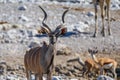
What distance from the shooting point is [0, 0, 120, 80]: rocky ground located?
19578 millimetres

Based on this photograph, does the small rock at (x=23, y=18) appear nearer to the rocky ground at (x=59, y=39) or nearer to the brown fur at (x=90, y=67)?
the rocky ground at (x=59, y=39)

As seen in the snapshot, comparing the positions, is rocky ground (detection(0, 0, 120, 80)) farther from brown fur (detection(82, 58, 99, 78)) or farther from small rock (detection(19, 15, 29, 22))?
brown fur (detection(82, 58, 99, 78))

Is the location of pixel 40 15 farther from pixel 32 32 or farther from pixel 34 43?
pixel 34 43

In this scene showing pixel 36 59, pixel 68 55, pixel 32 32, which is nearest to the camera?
pixel 36 59

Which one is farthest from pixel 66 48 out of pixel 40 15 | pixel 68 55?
pixel 40 15

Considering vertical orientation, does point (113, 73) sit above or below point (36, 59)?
below

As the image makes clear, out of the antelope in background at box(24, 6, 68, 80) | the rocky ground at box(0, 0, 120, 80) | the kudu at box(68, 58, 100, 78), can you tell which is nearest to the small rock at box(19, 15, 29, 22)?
the rocky ground at box(0, 0, 120, 80)

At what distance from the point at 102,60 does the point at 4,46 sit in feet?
17.4

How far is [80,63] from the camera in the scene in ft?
65.2

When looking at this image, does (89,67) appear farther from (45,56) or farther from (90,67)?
(45,56)

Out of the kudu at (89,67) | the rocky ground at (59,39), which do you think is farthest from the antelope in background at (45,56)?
the kudu at (89,67)

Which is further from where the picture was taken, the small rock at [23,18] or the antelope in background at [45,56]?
the small rock at [23,18]

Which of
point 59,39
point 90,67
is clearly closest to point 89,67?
point 90,67

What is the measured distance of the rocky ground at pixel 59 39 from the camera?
771 inches
